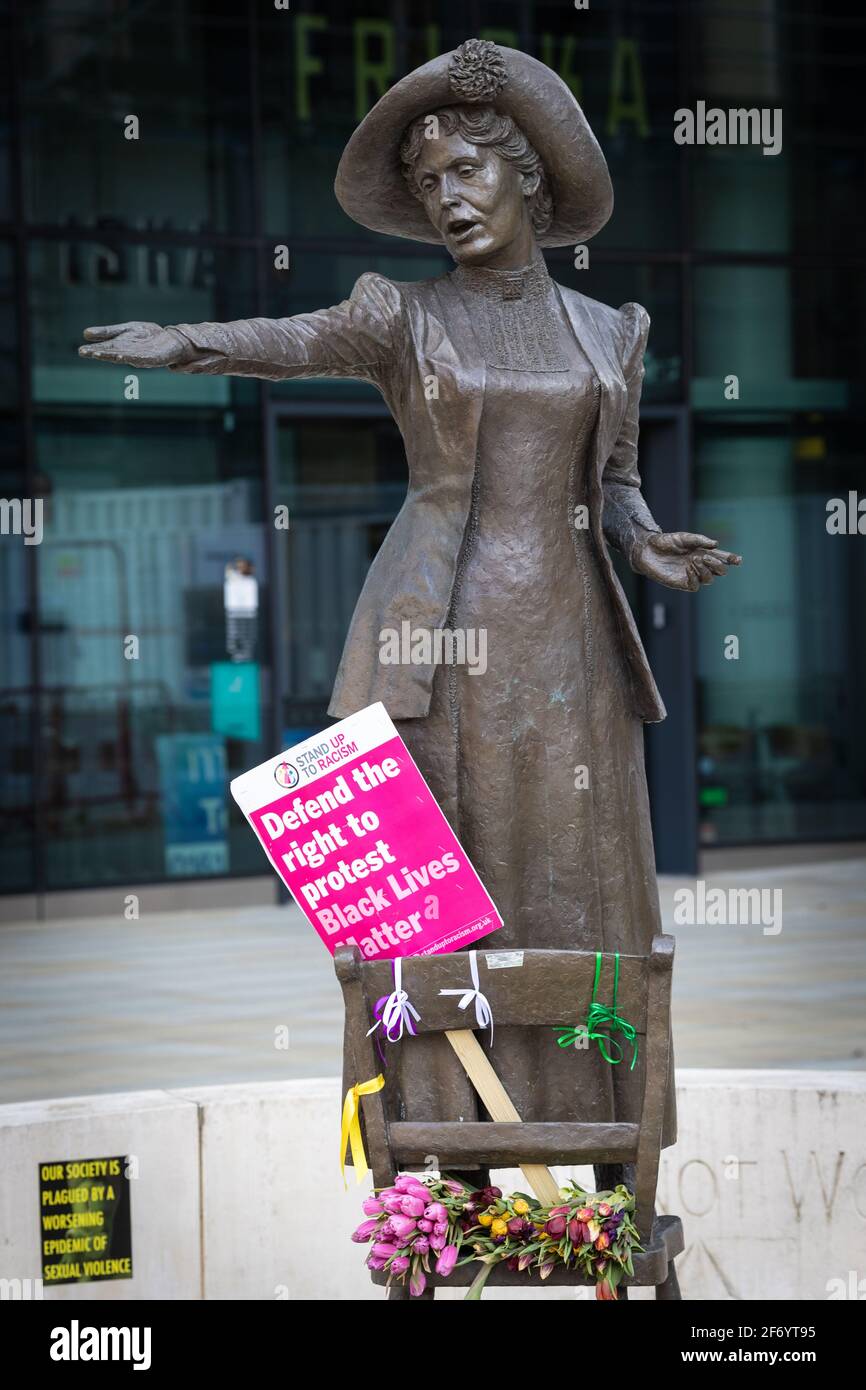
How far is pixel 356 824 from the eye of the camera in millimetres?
3684

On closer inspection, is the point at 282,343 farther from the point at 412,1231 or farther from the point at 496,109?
the point at 412,1231

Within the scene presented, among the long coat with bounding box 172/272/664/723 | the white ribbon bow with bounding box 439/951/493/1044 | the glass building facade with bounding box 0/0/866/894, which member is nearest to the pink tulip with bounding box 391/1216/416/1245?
the white ribbon bow with bounding box 439/951/493/1044

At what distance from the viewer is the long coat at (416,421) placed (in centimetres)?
386

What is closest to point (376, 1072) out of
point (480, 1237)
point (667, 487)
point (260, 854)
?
point (480, 1237)

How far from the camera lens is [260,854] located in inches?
462

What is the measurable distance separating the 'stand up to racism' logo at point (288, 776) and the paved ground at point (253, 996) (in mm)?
3376

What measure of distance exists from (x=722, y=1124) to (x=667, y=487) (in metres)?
7.51

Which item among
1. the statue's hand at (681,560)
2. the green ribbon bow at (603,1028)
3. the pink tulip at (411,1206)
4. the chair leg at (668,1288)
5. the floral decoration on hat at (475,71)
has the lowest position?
the chair leg at (668,1288)

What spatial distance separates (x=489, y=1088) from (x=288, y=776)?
68 cm

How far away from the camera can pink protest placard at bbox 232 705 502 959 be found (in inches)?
A: 145

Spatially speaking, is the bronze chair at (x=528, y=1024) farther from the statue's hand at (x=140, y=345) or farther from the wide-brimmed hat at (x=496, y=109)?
the wide-brimmed hat at (x=496, y=109)

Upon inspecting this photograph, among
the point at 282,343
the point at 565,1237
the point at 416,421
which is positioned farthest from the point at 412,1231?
the point at 282,343

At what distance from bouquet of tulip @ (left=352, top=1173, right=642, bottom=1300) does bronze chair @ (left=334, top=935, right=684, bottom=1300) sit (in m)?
0.03

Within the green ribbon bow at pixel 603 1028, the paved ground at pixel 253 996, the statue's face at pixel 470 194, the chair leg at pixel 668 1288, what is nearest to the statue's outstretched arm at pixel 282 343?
the statue's face at pixel 470 194
